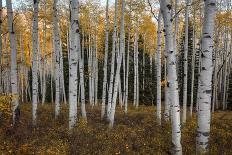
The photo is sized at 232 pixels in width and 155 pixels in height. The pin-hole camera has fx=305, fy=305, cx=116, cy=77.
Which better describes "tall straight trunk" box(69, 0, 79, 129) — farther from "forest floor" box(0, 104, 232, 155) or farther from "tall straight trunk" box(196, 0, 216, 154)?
"tall straight trunk" box(196, 0, 216, 154)

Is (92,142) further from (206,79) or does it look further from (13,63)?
(13,63)

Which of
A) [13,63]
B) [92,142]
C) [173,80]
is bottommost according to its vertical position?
[92,142]

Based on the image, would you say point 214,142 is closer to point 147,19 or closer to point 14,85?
point 14,85

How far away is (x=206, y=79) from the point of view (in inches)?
293

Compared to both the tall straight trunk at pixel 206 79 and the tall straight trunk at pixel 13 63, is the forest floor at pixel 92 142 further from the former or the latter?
the tall straight trunk at pixel 13 63

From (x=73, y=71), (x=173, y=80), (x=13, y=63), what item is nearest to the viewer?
(x=173, y=80)

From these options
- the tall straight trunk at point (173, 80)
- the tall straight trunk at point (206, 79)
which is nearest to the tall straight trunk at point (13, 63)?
the tall straight trunk at point (173, 80)

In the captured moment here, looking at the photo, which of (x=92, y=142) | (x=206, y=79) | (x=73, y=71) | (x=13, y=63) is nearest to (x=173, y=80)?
(x=206, y=79)

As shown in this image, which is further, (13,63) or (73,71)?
(13,63)

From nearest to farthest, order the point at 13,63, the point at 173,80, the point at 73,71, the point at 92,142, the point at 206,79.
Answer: the point at 173,80
the point at 206,79
the point at 92,142
the point at 73,71
the point at 13,63

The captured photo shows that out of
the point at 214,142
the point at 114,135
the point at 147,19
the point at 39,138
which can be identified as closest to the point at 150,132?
the point at 114,135

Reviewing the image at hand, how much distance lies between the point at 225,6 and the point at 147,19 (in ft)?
25.9

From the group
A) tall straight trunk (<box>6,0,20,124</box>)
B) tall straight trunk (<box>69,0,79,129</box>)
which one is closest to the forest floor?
tall straight trunk (<box>69,0,79,129</box>)

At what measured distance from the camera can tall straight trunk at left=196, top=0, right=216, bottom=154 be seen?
7.43m
